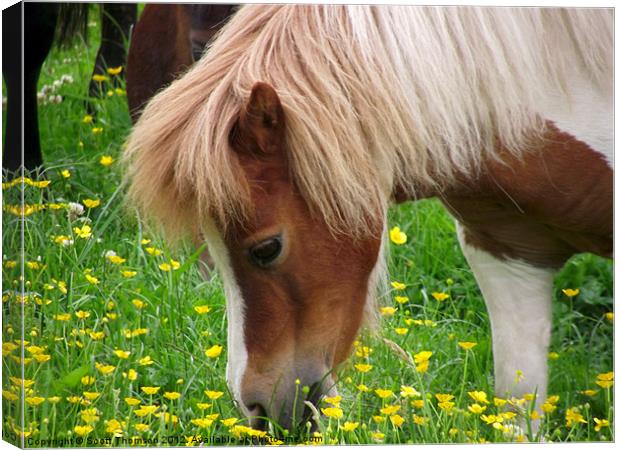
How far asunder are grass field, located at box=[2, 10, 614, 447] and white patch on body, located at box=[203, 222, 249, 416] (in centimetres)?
9

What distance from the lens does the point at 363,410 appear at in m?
2.15

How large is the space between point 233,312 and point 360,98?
0.44 metres

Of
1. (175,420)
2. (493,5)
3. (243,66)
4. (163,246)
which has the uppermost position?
(493,5)

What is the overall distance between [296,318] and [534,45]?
0.67 m

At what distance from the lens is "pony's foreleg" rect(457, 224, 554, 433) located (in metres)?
2.32

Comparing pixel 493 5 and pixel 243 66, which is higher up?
pixel 493 5

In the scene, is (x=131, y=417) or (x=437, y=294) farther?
(x=437, y=294)

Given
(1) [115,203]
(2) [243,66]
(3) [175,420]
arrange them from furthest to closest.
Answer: (1) [115,203] < (3) [175,420] < (2) [243,66]

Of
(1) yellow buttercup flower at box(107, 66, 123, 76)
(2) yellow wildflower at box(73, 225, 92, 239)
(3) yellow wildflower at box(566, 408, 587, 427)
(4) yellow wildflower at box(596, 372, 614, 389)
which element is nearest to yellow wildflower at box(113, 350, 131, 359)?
(2) yellow wildflower at box(73, 225, 92, 239)

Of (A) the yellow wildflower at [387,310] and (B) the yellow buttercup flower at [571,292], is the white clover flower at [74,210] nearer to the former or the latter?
(A) the yellow wildflower at [387,310]

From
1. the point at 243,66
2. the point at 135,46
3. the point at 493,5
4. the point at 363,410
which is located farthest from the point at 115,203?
the point at 493,5

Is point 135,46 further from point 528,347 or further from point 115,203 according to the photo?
point 528,347

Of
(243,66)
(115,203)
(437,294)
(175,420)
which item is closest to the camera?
(243,66)

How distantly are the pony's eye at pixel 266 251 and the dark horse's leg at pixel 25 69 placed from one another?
0.47 m
